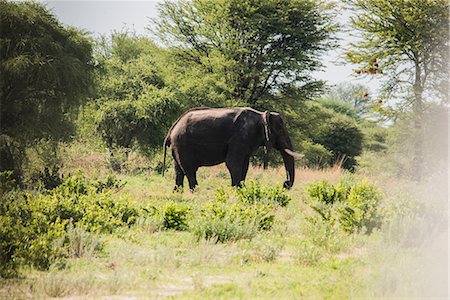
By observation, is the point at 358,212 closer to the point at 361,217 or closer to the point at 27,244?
the point at 361,217

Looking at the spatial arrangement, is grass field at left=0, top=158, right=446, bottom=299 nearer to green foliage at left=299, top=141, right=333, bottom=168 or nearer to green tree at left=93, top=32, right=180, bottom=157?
green tree at left=93, top=32, right=180, bottom=157

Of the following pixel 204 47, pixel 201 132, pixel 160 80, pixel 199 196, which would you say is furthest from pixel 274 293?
pixel 204 47

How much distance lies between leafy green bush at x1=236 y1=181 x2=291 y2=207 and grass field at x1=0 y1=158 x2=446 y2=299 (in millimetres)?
1844

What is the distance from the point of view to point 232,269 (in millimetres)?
5164

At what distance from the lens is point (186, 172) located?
39.3ft

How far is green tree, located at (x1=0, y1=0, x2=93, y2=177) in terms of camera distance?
11328 millimetres

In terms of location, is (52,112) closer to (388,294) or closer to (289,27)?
(388,294)

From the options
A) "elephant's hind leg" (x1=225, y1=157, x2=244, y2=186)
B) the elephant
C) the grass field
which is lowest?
the grass field

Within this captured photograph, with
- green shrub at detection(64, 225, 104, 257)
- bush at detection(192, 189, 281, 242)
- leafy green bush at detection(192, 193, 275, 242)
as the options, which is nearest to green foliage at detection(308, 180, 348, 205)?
bush at detection(192, 189, 281, 242)

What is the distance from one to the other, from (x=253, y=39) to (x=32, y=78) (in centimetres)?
1425

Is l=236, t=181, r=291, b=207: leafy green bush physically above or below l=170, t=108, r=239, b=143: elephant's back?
below

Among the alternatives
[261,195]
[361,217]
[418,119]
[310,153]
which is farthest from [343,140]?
[361,217]

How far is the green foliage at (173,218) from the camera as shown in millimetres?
7484

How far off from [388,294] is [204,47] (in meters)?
22.0
